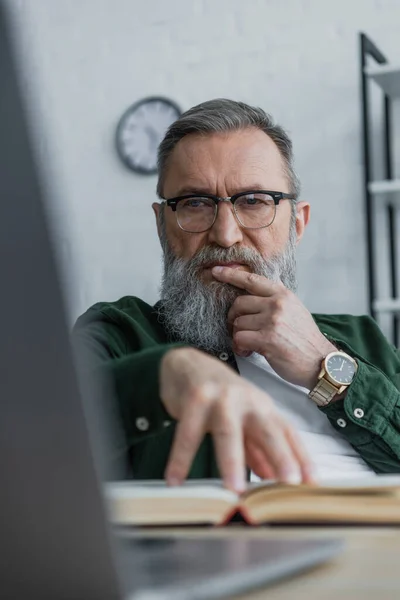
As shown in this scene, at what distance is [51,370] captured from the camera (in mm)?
279

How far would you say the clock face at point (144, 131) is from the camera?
3312 mm

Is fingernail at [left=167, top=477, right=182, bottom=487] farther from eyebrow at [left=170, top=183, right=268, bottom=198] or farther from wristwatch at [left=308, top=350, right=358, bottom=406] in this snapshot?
eyebrow at [left=170, top=183, right=268, bottom=198]

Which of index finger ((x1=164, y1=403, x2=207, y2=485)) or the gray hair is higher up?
the gray hair

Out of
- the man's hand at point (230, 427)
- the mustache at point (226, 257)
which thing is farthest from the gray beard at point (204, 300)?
the man's hand at point (230, 427)

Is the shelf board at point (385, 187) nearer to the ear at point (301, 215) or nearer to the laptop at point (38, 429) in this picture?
the ear at point (301, 215)

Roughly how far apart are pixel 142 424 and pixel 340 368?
0.90 metres

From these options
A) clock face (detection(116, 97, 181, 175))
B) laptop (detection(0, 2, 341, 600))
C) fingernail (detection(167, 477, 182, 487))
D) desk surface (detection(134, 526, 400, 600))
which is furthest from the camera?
clock face (detection(116, 97, 181, 175))

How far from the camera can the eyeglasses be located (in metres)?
1.85

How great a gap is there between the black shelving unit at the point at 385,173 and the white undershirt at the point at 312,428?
37.7 inches

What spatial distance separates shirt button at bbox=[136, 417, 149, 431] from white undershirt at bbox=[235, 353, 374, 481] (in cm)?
83

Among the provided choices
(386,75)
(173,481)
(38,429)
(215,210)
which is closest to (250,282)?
(215,210)

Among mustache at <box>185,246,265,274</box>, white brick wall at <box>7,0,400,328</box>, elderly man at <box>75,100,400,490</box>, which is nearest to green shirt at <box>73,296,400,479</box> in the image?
elderly man at <box>75,100,400,490</box>

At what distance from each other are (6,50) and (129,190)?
3.14 m

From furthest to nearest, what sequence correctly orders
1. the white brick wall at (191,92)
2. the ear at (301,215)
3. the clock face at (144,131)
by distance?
the clock face at (144,131) < the white brick wall at (191,92) < the ear at (301,215)
